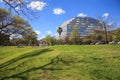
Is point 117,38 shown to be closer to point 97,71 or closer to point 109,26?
Answer: point 109,26

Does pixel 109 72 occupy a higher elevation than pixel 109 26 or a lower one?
lower

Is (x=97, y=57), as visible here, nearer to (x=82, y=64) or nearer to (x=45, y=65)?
(x=82, y=64)

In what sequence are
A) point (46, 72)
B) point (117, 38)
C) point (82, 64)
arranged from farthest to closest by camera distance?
point (117, 38) → point (82, 64) → point (46, 72)

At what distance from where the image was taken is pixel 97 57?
1698 centimetres

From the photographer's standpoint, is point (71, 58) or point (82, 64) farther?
point (71, 58)

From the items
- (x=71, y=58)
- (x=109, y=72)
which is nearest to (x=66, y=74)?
(x=109, y=72)

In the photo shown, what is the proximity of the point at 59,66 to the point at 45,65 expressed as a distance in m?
1.30

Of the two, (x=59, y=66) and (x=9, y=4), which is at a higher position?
(x=9, y=4)

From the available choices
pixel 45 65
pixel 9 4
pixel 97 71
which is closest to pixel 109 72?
pixel 97 71

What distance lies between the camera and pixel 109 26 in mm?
63000

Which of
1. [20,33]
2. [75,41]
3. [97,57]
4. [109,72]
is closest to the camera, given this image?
[109,72]

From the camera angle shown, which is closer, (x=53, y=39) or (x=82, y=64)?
(x=82, y=64)

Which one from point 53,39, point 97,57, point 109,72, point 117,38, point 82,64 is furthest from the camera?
point 53,39

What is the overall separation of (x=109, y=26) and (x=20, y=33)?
30.0 metres
